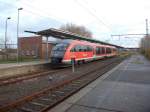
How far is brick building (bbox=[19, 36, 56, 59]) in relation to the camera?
141 ft

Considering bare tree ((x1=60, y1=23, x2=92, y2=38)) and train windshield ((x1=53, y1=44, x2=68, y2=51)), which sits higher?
bare tree ((x1=60, y1=23, x2=92, y2=38))

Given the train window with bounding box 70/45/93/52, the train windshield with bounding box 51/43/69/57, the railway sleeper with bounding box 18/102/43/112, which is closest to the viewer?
the railway sleeper with bounding box 18/102/43/112

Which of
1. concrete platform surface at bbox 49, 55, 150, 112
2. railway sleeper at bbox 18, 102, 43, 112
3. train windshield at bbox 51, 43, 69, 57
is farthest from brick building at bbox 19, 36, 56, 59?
railway sleeper at bbox 18, 102, 43, 112

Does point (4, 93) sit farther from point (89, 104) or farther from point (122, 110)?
point (122, 110)

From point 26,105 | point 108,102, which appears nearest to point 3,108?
point 26,105

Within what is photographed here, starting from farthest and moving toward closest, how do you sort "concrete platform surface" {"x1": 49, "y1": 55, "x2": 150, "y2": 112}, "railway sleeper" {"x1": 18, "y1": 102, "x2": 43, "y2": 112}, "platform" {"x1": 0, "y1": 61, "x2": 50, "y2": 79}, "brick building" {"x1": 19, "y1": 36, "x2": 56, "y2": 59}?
"brick building" {"x1": 19, "y1": 36, "x2": 56, "y2": 59} → "platform" {"x1": 0, "y1": 61, "x2": 50, "y2": 79} → "concrete platform surface" {"x1": 49, "y1": 55, "x2": 150, "y2": 112} → "railway sleeper" {"x1": 18, "y1": 102, "x2": 43, "y2": 112}

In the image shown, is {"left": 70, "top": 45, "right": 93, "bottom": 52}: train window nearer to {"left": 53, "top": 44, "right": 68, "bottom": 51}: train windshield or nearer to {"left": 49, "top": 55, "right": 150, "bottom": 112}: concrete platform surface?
{"left": 53, "top": 44, "right": 68, "bottom": 51}: train windshield

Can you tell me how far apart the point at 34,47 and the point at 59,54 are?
1004 inches

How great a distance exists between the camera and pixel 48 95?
9508 mm

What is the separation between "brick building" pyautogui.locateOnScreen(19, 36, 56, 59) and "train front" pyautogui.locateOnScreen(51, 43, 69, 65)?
60.2 ft

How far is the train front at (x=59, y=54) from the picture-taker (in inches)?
851

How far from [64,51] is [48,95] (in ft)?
41.1

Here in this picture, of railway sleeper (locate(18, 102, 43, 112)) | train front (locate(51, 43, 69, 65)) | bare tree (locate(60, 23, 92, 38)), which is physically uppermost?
bare tree (locate(60, 23, 92, 38))

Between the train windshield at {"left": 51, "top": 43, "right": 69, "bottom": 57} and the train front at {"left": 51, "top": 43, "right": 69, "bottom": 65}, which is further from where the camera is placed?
the train windshield at {"left": 51, "top": 43, "right": 69, "bottom": 57}
